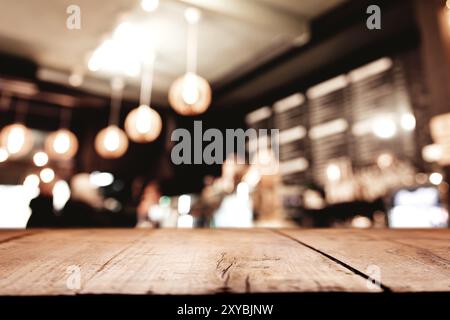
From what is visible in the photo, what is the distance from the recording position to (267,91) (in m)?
8.19

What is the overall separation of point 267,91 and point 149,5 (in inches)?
151

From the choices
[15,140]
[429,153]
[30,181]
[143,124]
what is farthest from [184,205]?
[30,181]

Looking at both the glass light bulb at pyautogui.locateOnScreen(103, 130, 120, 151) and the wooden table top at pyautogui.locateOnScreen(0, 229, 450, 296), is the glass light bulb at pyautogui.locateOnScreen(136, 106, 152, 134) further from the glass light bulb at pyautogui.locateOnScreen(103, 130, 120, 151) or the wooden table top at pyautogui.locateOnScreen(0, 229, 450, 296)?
the wooden table top at pyautogui.locateOnScreen(0, 229, 450, 296)

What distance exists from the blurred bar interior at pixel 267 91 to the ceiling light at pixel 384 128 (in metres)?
0.02

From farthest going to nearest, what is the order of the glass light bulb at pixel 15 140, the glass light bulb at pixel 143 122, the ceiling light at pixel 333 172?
1. the ceiling light at pixel 333 172
2. the glass light bulb at pixel 15 140
3. the glass light bulb at pixel 143 122

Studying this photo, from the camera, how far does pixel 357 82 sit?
249 inches

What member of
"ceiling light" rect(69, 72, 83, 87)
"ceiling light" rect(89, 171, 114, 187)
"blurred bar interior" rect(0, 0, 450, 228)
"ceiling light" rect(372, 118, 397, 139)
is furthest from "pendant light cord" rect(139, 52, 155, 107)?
"ceiling light" rect(372, 118, 397, 139)

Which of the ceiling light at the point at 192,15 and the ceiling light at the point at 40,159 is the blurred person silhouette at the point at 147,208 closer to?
the ceiling light at the point at 40,159

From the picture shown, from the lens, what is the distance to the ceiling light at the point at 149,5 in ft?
16.3

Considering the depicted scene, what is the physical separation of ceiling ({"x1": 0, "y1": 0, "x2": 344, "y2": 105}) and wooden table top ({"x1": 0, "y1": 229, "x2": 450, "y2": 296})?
4685mm

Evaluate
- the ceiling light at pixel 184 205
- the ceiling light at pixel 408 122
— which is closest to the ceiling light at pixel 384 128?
the ceiling light at pixel 408 122

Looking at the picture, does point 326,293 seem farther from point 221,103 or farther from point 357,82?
point 221,103

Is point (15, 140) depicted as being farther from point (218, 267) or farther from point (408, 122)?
point (408, 122)

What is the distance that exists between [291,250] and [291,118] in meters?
6.93
